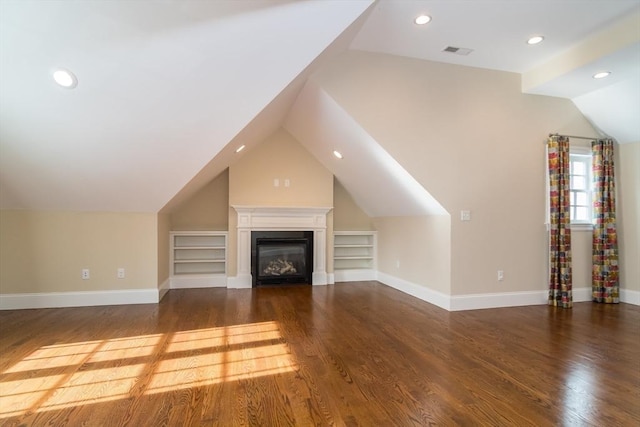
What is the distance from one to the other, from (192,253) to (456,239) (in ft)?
13.0

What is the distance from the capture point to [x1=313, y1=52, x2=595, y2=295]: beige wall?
12.1ft

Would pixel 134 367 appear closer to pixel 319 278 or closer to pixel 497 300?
pixel 319 278

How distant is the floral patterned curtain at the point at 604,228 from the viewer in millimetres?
4449

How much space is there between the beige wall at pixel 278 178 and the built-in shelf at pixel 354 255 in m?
0.50

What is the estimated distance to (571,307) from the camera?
165 inches

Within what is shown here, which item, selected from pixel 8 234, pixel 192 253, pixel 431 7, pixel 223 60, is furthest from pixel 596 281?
pixel 8 234

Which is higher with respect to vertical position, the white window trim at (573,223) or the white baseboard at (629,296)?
the white window trim at (573,223)

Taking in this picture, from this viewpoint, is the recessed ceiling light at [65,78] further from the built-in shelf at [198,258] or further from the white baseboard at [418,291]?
the white baseboard at [418,291]

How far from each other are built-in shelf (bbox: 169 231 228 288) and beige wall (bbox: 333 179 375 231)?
1.97m

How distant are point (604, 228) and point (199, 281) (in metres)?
5.77

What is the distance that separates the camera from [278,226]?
5445 millimetres

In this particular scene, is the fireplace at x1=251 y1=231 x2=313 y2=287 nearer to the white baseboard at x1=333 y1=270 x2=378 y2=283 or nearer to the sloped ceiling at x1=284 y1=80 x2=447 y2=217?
the white baseboard at x1=333 y1=270 x2=378 y2=283

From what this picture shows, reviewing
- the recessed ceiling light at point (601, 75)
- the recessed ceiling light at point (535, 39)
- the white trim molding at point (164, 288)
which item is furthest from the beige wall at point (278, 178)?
the recessed ceiling light at point (601, 75)

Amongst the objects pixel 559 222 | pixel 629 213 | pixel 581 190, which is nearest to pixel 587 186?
pixel 581 190
